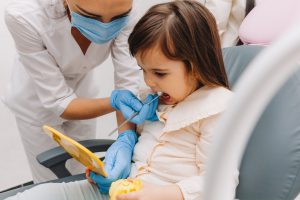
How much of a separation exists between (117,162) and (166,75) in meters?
0.31

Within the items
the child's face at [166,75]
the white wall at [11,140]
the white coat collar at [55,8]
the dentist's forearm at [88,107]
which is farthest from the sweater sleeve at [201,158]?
the white wall at [11,140]

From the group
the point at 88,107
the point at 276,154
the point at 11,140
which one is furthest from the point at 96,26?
the point at 11,140

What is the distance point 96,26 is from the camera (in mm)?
1119

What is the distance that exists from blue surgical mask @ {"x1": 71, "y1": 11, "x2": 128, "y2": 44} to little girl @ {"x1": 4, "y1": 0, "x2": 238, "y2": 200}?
3.9 inches

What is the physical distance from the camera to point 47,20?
1249mm

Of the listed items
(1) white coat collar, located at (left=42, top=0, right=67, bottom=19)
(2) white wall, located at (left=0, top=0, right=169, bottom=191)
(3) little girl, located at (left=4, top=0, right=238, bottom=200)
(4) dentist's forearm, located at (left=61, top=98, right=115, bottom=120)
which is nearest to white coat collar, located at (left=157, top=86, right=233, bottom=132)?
(3) little girl, located at (left=4, top=0, right=238, bottom=200)

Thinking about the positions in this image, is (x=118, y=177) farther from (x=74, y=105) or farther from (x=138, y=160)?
(x=74, y=105)

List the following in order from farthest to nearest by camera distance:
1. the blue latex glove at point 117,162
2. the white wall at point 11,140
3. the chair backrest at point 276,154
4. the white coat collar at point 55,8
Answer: the white wall at point 11,140
the white coat collar at point 55,8
the blue latex glove at point 117,162
the chair backrest at point 276,154

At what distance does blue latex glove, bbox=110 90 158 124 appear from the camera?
115cm

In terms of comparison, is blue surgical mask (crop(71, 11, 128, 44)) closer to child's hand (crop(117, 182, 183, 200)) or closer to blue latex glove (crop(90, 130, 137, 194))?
blue latex glove (crop(90, 130, 137, 194))

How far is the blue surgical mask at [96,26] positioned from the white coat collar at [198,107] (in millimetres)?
306

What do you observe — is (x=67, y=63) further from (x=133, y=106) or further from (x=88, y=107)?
(x=133, y=106)

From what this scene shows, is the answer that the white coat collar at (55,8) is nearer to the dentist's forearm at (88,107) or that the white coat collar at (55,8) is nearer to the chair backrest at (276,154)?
the dentist's forearm at (88,107)

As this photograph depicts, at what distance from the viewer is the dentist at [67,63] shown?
1.13 m
